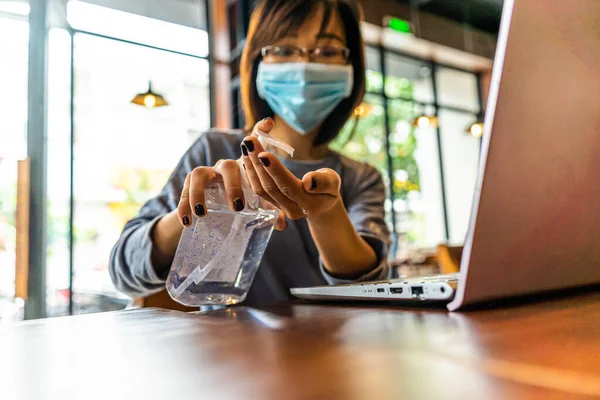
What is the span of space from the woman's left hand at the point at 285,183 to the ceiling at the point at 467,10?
578 centimetres

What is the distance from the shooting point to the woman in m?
0.74

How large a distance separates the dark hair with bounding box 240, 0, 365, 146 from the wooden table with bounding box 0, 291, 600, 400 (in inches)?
31.7

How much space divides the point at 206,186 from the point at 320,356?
1.15 feet

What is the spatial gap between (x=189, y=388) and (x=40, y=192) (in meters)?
3.03

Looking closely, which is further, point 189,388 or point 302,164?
point 302,164

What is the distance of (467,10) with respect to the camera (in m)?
5.95

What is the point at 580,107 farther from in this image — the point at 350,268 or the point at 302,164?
the point at 302,164

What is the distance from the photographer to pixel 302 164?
1117mm

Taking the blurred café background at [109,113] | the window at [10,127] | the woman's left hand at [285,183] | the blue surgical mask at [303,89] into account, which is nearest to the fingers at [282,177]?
the woman's left hand at [285,183]

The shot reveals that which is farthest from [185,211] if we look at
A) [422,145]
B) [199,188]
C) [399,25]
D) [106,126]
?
[422,145]

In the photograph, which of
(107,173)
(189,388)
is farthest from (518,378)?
(107,173)

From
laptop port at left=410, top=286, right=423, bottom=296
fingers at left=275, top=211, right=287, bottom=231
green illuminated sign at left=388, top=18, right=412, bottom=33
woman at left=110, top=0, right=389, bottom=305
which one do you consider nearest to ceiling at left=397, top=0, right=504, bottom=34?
green illuminated sign at left=388, top=18, right=412, bottom=33

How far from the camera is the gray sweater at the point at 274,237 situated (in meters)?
0.78

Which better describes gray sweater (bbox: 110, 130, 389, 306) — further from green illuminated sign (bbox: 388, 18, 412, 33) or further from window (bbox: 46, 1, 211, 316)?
green illuminated sign (bbox: 388, 18, 412, 33)
